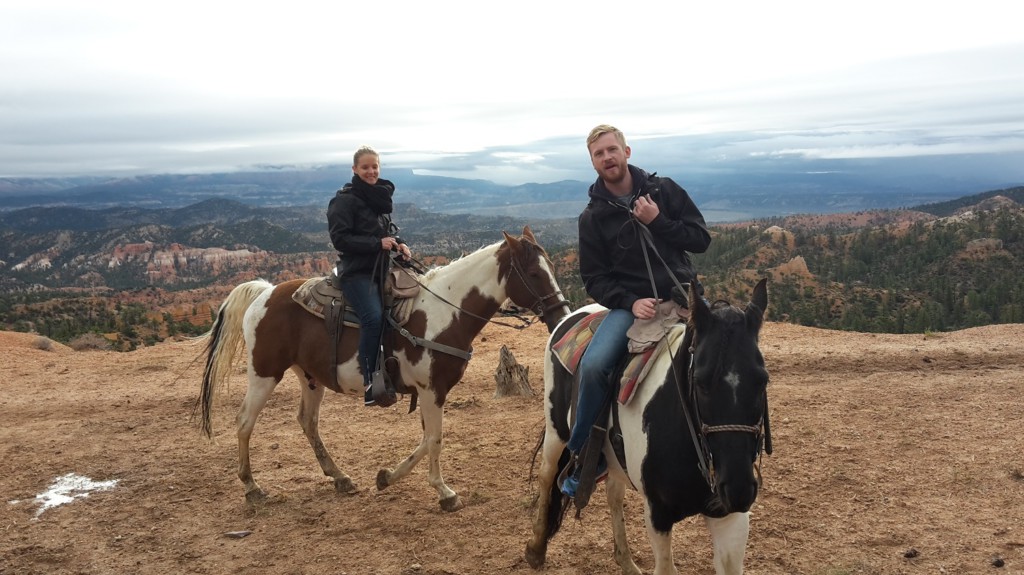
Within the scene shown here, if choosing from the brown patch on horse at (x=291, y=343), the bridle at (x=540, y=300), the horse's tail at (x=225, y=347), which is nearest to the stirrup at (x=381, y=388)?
the brown patch on horse at (x=291, y=343)

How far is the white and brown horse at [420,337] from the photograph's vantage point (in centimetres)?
623

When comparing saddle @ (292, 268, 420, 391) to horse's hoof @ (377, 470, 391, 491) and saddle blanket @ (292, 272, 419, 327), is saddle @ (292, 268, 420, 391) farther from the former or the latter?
horse's hoof @ (377, 470, 391, 491)

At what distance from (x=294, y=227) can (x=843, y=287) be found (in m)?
139

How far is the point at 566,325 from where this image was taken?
16.1 feet

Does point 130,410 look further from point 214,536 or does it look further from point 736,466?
point 736,466

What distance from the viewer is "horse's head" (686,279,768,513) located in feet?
9.10

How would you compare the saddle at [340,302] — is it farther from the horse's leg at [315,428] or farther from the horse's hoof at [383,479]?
the horse's hoof at [383,479]

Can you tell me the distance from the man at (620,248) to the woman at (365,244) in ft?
9.38

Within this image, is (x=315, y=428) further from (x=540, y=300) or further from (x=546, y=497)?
(x=546, y=497)

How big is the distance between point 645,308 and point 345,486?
472cm

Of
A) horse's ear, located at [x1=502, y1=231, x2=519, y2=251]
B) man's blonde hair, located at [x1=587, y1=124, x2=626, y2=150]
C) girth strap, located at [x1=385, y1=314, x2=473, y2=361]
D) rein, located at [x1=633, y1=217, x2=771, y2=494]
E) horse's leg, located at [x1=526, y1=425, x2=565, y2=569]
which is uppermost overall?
→ man's blonde hair, located at [x1=587, y1=124, x2=626, y2=150]

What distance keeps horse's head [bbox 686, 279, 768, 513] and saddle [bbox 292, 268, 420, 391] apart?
4.05 metres

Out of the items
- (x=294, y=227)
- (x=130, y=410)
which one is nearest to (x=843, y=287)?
(x=130, y=410)

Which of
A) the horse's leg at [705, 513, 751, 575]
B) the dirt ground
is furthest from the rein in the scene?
the dirt ground
